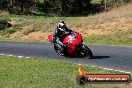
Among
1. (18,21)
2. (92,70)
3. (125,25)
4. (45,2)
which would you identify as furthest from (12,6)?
(92,70)

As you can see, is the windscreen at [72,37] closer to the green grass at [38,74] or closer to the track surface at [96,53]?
the track surface at [96,53]

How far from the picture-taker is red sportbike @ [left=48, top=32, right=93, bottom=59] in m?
19.3

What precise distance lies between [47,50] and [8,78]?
902cm

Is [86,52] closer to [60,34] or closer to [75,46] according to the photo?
[75,46]

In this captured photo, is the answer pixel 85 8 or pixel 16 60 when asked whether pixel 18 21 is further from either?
pixel 85 8

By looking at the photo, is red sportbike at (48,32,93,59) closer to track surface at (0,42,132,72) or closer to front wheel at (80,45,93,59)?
front wheel at (80,45,93,59)

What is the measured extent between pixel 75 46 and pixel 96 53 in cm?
184

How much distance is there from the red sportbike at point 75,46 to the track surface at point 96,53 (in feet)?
1.19

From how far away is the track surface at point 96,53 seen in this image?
1748 centimetres

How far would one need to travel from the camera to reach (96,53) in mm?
20984

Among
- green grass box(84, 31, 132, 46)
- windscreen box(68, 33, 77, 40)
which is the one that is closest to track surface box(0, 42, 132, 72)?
windscreen box(68, 33, 77, 40)

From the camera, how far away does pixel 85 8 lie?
93.2m

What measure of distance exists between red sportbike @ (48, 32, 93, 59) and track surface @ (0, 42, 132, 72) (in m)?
0.36

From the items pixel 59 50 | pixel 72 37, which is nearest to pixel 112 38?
pixel 59 50
